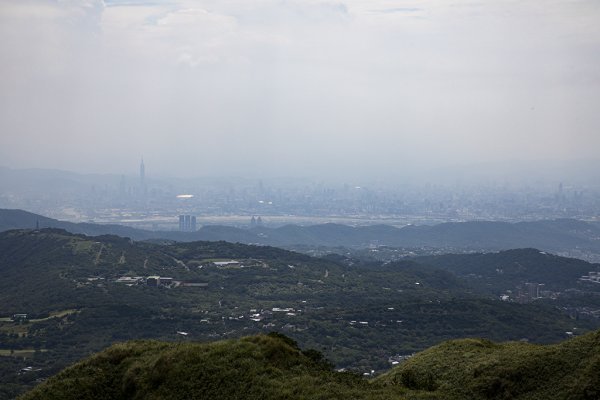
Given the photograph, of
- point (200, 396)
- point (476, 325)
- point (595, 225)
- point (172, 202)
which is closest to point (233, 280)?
point (476, 325)

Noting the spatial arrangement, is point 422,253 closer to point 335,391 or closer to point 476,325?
point 476,325

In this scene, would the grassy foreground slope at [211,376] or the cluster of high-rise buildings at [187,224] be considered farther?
the cluster of high-rise buildings at [187,224]

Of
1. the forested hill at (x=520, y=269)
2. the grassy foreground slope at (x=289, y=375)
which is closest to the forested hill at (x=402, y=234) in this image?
the forested hill at (x=520, y=269)

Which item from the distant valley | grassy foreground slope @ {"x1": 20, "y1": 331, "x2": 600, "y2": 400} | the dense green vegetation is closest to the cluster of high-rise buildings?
the distant valley

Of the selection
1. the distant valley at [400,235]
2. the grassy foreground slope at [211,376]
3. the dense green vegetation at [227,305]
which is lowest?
the dense green vegetation at [227,305]

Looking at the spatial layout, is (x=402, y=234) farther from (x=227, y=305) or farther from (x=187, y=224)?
(x=227, y=305)

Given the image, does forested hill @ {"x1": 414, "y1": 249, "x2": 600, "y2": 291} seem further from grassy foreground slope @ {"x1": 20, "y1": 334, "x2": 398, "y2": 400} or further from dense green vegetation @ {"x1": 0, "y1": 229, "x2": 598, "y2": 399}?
grassy foreground slope @ {"x1": 20, "y1": 334, "x2": 398, "y2": 400}

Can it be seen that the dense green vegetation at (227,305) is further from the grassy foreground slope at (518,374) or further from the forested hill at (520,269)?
the grassy foreground slope at (518,374)
